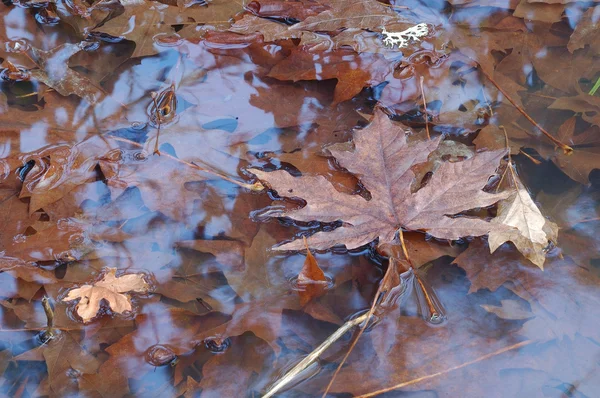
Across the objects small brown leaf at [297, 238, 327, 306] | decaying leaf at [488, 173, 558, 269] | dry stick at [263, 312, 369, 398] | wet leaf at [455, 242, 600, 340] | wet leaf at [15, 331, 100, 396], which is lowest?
wet leaf at [15, 331, 100, 396]

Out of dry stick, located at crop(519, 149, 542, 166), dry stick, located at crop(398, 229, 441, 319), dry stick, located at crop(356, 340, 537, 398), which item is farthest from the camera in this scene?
dry stick, located at crop(519, 149, 542, 166)

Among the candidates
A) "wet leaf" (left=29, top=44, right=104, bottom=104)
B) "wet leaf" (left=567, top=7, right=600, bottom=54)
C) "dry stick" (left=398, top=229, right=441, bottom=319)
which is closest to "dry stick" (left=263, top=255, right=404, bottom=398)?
"dry stick" (left=398, top=229, right=441, bottom=319)

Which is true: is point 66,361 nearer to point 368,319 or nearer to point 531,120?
point 368,319

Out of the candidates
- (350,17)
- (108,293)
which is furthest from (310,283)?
(350,17)

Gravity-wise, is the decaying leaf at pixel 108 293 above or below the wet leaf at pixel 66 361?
above

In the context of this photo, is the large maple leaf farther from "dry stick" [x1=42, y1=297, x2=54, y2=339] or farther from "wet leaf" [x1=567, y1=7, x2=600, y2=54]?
"wet leaf" [x1=567, y1=7, x2=600, y2=54]

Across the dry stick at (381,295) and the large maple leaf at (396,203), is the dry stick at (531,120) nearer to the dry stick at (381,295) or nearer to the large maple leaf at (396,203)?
the large maple leaf at (396,203)

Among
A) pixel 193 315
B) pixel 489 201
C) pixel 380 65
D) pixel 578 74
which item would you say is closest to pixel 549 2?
pixel 578 74

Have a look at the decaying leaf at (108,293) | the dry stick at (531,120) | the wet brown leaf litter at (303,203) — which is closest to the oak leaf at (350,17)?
the wet brown leaf litter at (303,203)

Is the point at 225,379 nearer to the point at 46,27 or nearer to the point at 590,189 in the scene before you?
the point at 590,189
